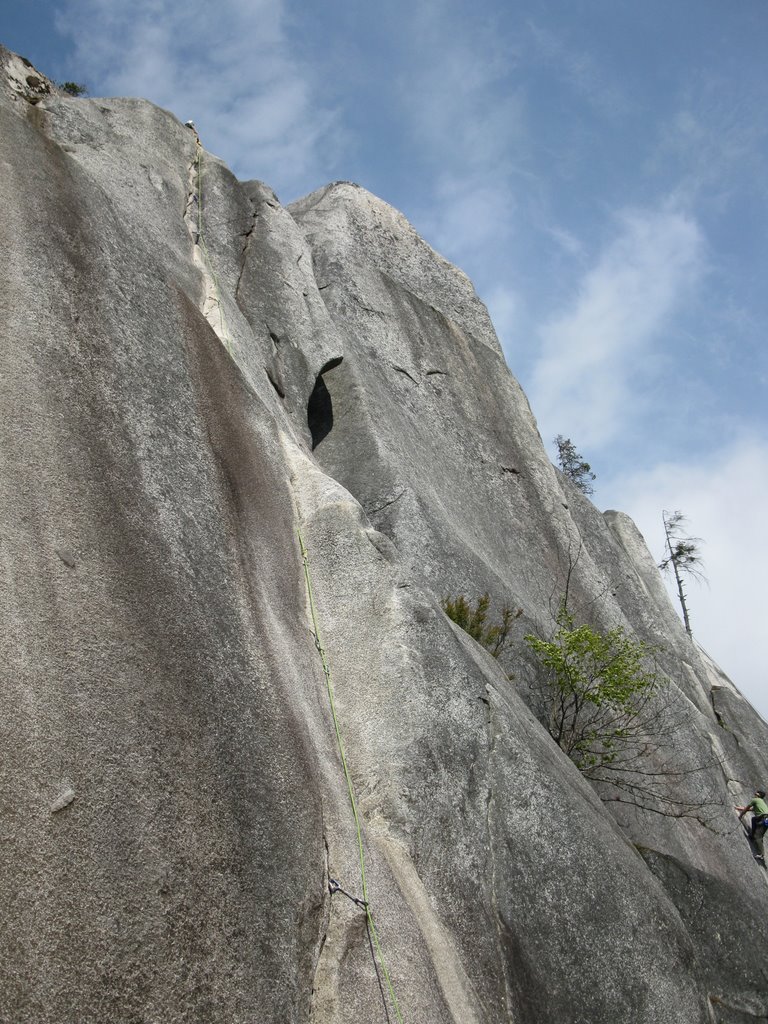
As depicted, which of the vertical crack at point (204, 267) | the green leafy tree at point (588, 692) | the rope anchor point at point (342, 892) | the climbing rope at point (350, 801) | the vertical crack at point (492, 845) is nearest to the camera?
the climbing rope at point (350, 801)

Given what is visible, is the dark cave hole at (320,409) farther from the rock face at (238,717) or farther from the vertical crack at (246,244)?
the vertical crack at (246,244)

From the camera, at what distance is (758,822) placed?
52.9 feet

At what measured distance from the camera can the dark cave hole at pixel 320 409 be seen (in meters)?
13.4

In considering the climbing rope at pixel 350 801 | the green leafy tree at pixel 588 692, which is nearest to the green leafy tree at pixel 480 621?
the green leafy tree at pixel 588 692

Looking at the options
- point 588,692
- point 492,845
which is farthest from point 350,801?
point 588,692

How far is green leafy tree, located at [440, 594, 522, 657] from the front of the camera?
36.3 ft

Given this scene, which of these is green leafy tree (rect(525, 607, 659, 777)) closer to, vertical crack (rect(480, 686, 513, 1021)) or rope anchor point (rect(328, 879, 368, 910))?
vertical crack (rect(480, 686, 513, 1021))

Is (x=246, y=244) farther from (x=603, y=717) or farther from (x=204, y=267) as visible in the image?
(x=603, y=717)

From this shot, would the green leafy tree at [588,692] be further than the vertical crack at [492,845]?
Yes

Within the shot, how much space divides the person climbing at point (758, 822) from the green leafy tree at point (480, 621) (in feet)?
24.2

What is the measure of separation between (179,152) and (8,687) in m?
10.9

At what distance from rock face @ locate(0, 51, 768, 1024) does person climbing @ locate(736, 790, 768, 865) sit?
3027 mm

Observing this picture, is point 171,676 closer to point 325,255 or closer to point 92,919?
point 92,919

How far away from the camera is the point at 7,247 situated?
23.9 ft
